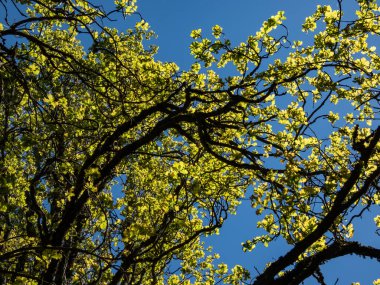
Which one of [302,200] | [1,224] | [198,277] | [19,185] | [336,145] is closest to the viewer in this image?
[302,200]

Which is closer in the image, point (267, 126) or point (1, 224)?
point (267, 126)

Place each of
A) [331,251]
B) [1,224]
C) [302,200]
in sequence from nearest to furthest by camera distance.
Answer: [331,251] < [302,200] < [1,224]

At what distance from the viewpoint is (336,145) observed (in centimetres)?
1411

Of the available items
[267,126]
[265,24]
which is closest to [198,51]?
[265,24]

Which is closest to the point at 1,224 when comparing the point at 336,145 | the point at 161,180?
the point at 161,180

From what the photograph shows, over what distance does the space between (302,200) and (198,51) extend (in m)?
5.32

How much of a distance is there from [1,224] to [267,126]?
11.2 metres

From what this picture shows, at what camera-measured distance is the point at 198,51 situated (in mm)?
11445

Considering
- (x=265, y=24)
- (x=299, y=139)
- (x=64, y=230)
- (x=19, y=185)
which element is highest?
(x=265, y=24)

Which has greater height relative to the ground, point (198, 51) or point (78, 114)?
point (198, 51)

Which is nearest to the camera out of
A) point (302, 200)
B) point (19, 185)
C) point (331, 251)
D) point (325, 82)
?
point (331, 251)

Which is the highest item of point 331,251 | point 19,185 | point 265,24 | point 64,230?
point 265,24

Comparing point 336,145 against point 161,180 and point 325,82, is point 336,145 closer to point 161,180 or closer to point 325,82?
point 325,82

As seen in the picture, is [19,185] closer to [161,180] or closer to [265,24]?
[161,180]
